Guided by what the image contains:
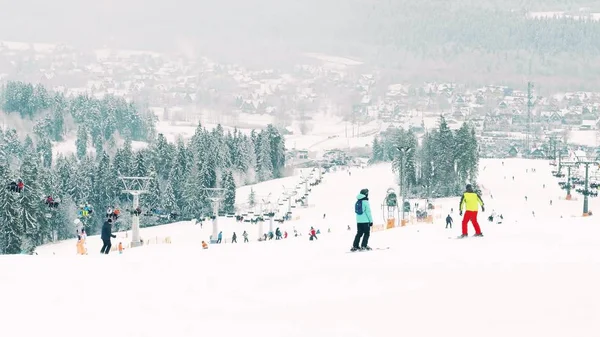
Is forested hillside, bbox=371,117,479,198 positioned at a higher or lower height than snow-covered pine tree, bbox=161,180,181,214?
higher

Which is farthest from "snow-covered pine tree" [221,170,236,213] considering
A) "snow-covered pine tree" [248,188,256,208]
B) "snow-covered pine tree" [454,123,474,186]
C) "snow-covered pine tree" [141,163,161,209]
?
"snow-covered pine tree" [454,123,474,186]

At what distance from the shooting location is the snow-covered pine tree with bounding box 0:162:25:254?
66.5 meters

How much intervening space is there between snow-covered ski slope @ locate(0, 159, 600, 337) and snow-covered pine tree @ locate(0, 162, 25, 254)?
155 ft

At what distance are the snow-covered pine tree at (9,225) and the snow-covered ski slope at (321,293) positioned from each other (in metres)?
47.3

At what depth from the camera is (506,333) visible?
40.5 ft

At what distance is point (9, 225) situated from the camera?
66625mm

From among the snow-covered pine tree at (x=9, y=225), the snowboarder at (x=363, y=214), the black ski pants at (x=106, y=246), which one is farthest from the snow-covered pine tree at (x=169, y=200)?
the snowboarder at (x=363, y=214)

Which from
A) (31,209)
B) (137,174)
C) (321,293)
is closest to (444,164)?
(137,174)

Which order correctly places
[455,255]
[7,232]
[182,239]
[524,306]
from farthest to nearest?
[182,239] → [7,232] → [455,255] → [524,306]

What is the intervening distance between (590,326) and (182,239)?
211ft

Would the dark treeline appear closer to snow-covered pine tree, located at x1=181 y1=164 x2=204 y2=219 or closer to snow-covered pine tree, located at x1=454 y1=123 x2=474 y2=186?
snow-covered pine tree, located at x1=181 y1=164 x2=204 y2=219

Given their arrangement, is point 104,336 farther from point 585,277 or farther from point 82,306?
point 585,277

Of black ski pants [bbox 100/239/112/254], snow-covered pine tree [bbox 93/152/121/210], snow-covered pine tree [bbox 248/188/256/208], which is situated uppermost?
black ski pants [bbox 100/239/112/254]

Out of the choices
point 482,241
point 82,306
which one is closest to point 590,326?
point 82,306
